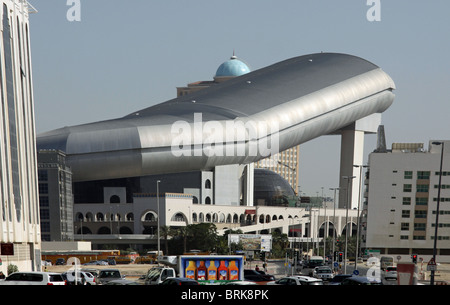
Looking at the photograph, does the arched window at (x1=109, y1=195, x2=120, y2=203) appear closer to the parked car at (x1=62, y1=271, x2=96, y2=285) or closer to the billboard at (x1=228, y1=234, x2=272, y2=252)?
the billboard at (x1=228, y1=234, x2=272, y2=252)

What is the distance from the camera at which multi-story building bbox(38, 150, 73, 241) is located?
12412cm

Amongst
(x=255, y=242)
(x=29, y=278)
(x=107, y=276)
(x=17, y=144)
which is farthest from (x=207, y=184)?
(x=29, y=278)

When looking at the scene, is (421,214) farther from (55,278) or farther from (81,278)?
(55,278)

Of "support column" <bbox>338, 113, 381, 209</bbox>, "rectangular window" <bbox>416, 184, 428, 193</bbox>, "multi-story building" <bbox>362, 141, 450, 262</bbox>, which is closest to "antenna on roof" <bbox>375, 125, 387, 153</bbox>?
"multi-story building" <bbox>362, 141, 450, 262</bbox>

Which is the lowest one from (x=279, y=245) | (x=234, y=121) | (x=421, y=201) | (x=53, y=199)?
(x=279, y=245)

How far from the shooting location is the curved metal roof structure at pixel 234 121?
136 m

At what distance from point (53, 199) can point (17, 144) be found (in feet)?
178

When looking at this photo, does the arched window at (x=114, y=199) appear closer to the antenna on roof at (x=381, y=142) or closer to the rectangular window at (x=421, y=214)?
the antenna on roof at (x=381, y=142)

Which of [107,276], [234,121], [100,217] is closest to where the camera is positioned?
[107,276]

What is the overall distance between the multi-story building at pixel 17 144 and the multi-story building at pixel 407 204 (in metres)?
47.8

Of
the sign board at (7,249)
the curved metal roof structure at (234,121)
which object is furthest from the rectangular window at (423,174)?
the sign board at (7,249)

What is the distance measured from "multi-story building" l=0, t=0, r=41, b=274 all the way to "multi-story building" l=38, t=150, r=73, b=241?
45213 millimetres

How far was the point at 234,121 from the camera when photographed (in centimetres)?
14512
